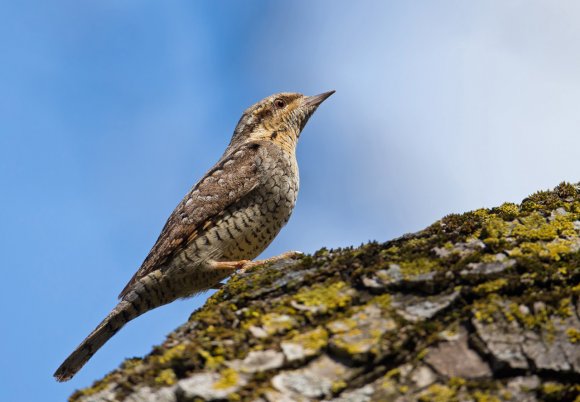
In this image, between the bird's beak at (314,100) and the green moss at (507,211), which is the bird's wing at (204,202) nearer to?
the bird's beak at (314,100)

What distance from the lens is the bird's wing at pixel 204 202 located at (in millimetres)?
6387

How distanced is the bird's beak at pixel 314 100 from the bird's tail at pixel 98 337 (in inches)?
135

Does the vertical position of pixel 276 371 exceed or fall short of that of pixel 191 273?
it falls short

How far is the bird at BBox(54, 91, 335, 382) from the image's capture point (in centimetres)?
620

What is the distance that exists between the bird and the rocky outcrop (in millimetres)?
2281

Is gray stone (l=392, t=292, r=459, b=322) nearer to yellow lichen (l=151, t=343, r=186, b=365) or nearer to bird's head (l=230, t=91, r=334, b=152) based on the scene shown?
yellow lichen (l=151, t=343, r=186, b=365)

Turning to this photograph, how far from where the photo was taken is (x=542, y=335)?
301 centimetres

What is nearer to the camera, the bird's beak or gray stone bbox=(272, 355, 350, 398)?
gray stone bbox=(272, 355, 350, 398)

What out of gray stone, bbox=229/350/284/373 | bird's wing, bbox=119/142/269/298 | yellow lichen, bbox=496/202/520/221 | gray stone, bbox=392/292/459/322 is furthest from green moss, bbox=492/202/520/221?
bird's wing, bbox=119/142/269/298

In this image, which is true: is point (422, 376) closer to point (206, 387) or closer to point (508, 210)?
point (206, 387)

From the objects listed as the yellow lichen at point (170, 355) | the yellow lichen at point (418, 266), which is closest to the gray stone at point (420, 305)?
the yellow lichen at point (418, 266)

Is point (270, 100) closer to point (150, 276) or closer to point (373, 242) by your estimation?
point (150, 276)

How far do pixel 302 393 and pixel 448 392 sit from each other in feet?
1.95

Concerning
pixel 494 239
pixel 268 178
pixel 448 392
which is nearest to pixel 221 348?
pixel 448 392
